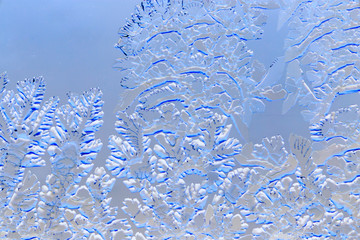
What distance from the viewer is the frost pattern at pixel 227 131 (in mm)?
1121

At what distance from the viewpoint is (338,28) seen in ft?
3.92

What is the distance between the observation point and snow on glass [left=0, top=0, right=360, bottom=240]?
1.10 m

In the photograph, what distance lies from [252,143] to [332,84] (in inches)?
14.2

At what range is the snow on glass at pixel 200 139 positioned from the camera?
1.10 meters

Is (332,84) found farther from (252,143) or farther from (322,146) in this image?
(252,143)

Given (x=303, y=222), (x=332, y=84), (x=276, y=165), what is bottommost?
(x=303, y=222)

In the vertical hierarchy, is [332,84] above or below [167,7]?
below

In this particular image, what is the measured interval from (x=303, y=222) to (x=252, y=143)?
0.33 m

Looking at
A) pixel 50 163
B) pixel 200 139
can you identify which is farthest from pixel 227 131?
pixel 50 163

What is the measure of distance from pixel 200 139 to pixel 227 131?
97 mm

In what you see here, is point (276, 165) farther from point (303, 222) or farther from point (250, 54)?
point (250, 54)

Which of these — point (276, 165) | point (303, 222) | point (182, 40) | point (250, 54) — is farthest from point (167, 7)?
point (303, 222)

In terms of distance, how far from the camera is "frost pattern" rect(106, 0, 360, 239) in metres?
1.12

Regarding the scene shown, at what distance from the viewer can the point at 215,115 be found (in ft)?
3.72
